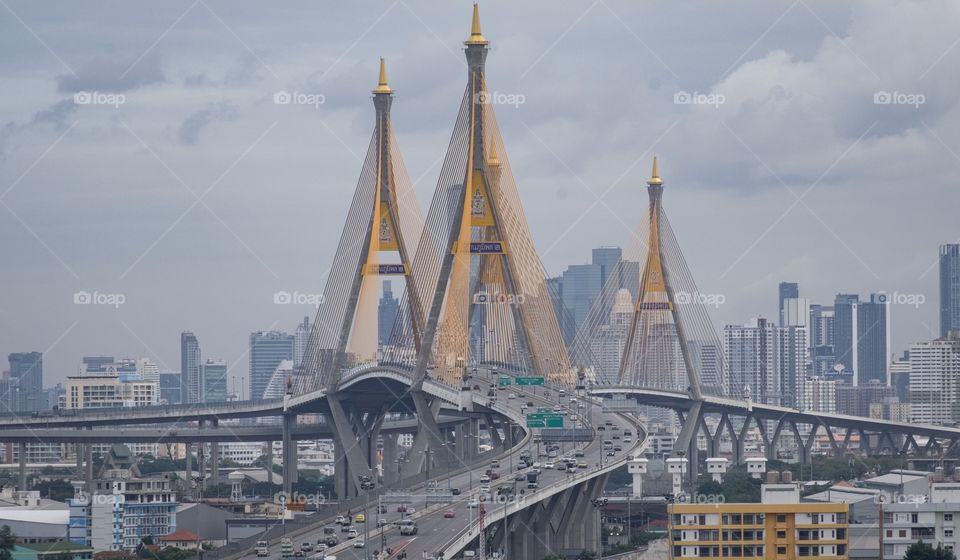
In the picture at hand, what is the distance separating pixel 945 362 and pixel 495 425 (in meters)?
65.4

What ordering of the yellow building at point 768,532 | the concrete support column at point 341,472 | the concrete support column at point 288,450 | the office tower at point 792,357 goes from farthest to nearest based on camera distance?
the office tower at point 792,357 → the concrete support column at point 288,450 → the concrete support column at point 341,472 → the yellow building at point 768,532

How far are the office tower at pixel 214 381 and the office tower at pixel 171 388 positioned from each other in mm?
1957

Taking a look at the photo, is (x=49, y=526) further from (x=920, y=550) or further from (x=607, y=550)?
(x=920, y=550)

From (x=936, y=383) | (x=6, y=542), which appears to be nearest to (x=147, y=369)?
(x=936, y=383)

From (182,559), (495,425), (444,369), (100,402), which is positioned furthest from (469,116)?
(100,402)

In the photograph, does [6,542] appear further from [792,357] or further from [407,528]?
[792,357]

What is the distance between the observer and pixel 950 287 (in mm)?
146000

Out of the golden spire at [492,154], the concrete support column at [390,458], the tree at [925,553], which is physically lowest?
the concrete support column at [390,458]

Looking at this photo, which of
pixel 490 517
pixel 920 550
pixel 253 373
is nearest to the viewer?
pixel 920 550

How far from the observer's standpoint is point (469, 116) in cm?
7312

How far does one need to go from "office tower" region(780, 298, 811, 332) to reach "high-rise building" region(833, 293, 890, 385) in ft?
6.98

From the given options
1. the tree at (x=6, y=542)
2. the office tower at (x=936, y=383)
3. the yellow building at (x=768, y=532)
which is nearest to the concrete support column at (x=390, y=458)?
the tree at (x=6, y=542)

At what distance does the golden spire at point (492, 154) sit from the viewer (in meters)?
74.8

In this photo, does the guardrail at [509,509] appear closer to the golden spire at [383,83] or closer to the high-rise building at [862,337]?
the golden spire at [383,83]
